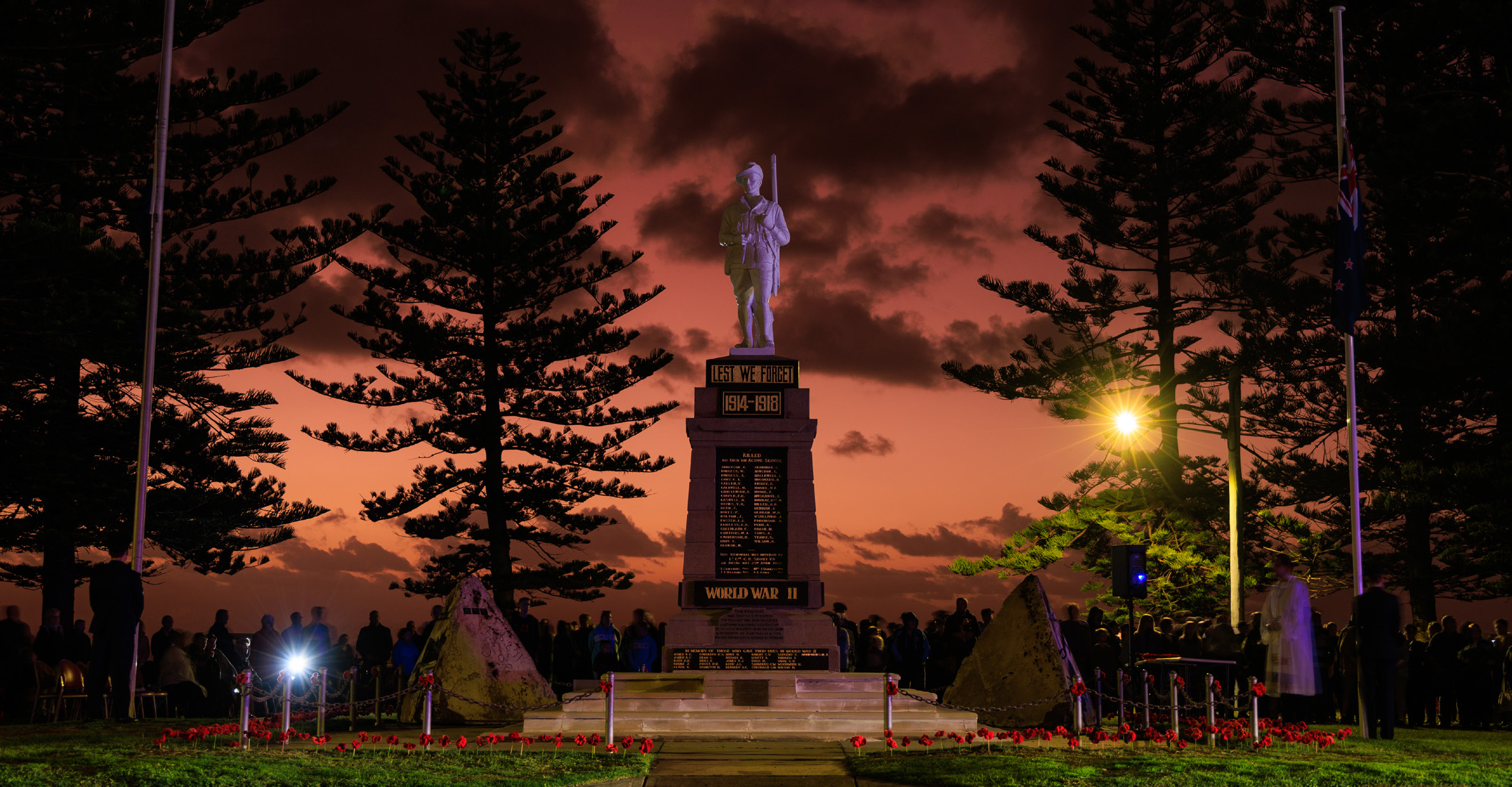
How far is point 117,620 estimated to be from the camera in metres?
11.9

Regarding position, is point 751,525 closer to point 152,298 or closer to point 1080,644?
point 1080,644

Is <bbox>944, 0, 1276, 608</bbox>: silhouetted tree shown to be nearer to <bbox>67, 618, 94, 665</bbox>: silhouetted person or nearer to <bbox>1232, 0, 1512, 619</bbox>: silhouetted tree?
<bbox>1232, 0, 1512, 619</bbox>: silhouetted tree

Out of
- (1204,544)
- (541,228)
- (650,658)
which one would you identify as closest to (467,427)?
(541,228)

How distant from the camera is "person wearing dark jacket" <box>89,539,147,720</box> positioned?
11938 mm

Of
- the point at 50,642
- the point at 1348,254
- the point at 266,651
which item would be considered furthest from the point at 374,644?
the point at 1348,254

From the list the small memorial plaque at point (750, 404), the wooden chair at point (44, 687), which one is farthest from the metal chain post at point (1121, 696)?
the wooden chair at point (44, 687)

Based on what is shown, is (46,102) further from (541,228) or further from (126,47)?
(541,228)

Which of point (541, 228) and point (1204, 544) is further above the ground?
point (541, 228)

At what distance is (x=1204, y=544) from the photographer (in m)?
23.9

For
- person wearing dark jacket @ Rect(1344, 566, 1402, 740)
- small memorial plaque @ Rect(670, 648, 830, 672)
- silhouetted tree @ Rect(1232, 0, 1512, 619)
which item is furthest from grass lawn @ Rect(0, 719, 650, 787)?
silhouetted tree @ Rect(1232, 0, 1512, 619)

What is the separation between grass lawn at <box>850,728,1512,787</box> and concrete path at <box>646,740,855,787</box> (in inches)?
12.0

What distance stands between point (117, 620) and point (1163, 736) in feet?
Answer: 30.1

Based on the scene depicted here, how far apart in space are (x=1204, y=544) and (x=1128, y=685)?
9.87 meters

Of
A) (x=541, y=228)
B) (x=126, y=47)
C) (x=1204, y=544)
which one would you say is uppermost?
(x=126, y=47)
